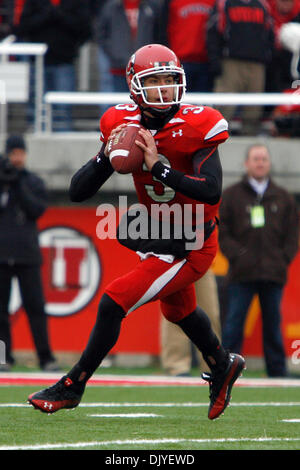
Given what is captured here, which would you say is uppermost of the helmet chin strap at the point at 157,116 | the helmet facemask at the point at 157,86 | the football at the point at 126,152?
the helmet facemask at the point at 157,86

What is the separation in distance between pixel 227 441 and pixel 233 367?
1.07m

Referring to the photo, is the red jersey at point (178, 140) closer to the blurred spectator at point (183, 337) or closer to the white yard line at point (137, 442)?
the white yard line at point (137, 442)

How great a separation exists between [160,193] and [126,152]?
1.20 ft

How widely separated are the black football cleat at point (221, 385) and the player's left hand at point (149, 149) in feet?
3.98

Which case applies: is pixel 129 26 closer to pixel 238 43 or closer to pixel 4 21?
pixel 238 43

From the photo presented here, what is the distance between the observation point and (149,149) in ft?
17.1

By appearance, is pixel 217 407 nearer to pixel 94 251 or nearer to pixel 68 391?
pixel 68 391

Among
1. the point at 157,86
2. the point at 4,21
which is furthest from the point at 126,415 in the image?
the point at 4,21

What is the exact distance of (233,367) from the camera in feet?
18.8

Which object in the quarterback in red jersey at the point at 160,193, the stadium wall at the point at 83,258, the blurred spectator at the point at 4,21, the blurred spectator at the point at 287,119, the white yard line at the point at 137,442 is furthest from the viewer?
the blurred spectator at the point at 4,21

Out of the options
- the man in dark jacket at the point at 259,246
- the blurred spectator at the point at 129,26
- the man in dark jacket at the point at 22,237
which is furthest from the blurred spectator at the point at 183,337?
the blurred spectator at the point at 129,26

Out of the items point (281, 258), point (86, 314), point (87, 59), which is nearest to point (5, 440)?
point (281, 258)

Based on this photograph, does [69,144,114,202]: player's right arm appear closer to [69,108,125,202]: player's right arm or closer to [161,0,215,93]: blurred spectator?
[69,108,125,202]: player's right arm

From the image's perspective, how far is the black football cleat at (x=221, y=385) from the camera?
5.57m
